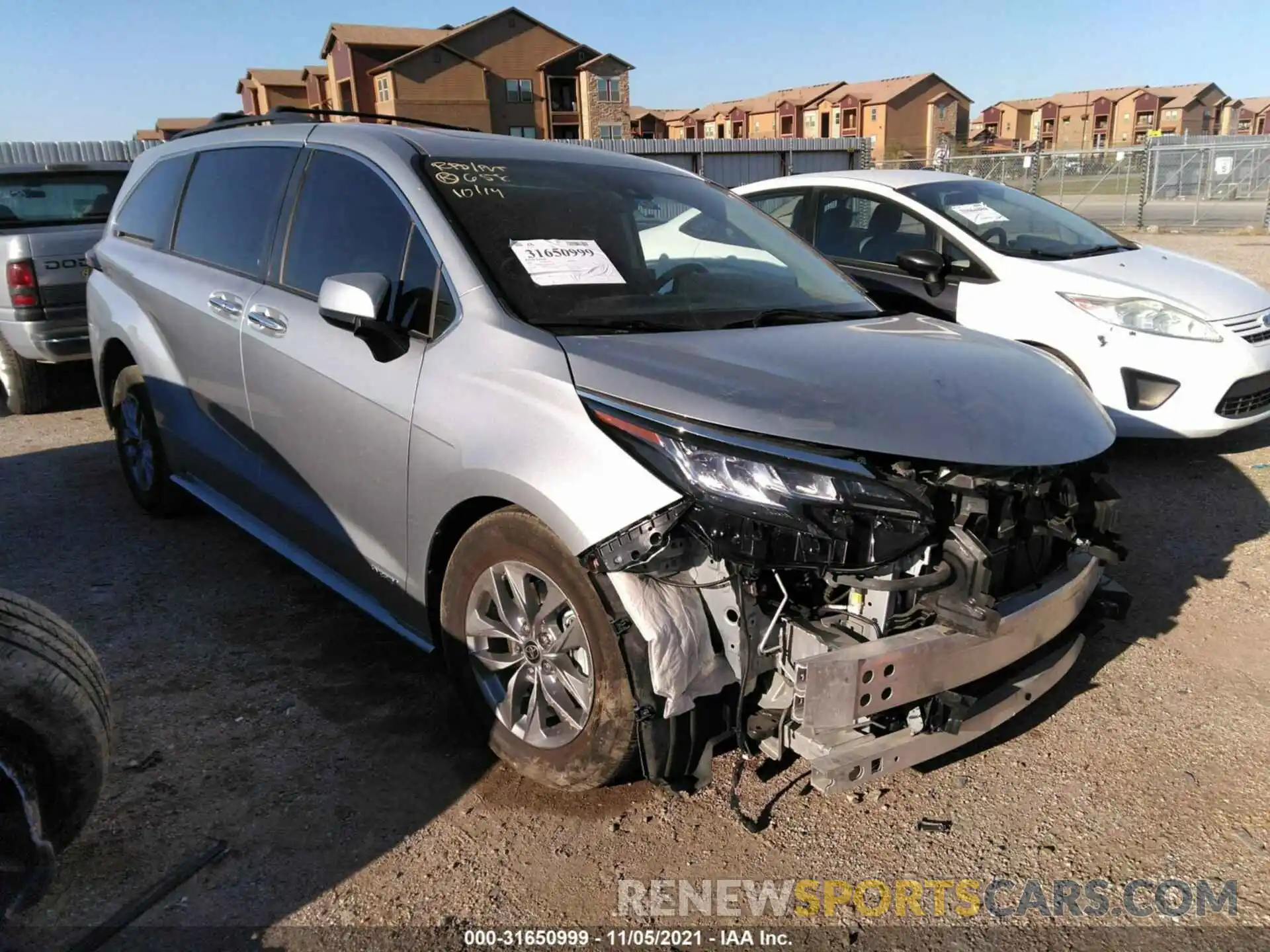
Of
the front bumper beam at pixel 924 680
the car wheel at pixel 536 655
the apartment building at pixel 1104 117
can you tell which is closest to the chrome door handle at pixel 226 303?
the car wheel at pixel 536 655

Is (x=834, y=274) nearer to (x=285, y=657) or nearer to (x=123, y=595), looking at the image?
(x=285, y=657)

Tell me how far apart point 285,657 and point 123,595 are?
1080mm

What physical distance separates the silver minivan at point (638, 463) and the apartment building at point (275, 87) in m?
61.4

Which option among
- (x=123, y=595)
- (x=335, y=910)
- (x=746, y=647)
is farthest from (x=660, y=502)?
(x=123, y=595)

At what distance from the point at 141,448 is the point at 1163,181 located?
83.7 ft

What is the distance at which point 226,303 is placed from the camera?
375 cm

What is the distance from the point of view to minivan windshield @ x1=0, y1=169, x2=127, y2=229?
7543mm

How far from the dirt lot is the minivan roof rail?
2.07 meters

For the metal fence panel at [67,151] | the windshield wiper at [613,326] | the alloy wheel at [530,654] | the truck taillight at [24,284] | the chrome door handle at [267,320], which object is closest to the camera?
the alloy wheel at [530,654]

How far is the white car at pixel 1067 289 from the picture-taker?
17.1 feet

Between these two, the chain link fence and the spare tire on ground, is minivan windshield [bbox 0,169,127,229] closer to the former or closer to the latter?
the spare tire on ground

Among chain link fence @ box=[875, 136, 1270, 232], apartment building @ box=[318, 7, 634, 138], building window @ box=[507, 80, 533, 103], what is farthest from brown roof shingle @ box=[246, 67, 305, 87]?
chain link fence @ box=[875, 136, 1270, 232]

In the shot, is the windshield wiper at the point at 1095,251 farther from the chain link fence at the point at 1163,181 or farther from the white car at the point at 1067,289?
the chain link fence at the point at 1163,181

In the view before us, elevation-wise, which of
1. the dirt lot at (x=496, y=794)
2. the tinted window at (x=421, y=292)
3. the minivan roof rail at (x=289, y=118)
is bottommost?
the dirt lot at (x=496, y=794)
